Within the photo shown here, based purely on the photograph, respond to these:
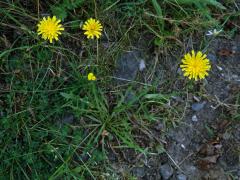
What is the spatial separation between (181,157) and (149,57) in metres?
0.67

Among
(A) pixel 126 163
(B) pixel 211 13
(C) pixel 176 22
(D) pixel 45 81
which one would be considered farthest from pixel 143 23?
(A) pixel 126 163

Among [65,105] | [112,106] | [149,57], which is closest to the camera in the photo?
[65,105]

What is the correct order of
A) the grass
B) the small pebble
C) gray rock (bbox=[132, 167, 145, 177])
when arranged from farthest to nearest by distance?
the small pebble → gray rock (bbox=[132, 167, 145, 177]) → the grass

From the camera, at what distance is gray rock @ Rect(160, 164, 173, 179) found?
243 cm

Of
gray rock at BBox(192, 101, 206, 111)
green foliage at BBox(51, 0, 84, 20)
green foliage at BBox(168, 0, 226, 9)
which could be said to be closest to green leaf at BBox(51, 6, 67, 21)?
green foliage at BBox(51, 0, 84, 20)

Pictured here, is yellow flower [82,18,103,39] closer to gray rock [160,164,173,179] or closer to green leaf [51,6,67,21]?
green leaf [51,6,67,21]

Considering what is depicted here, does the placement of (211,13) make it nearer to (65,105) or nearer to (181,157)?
(181,157)

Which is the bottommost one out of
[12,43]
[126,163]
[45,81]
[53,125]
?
[126,163]

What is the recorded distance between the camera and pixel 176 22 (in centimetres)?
266

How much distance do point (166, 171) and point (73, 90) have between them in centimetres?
73

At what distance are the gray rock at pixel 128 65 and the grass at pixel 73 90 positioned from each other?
0.15 ft

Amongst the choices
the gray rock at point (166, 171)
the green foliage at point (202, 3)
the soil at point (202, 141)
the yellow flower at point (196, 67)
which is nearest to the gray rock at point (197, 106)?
the soil at point (202, 141)

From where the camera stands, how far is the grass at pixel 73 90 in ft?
7.57

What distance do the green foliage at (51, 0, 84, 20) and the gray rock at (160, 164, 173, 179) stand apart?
1.08 metres
